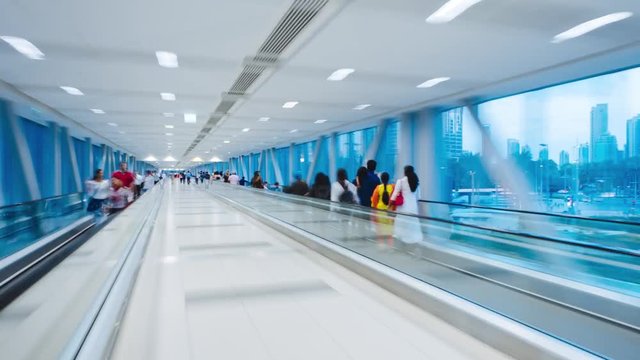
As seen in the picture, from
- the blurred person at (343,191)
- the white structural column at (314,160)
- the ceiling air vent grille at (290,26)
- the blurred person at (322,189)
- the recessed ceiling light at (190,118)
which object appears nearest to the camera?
the ceiling air vent grille at (290,26)

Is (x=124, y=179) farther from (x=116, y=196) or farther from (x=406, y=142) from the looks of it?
(x=406, y=142)

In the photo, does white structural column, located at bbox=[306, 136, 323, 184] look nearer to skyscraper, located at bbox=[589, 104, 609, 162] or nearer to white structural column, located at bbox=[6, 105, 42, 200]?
white structural column, located at bbox=[6, 105, 42, 200]

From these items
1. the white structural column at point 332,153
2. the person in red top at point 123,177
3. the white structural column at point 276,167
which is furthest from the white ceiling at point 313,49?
the white structural column at point 276,167

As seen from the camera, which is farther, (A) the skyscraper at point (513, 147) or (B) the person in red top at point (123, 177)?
(B) the person in red top at point (123, 177)

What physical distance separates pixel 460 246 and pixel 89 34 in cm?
659

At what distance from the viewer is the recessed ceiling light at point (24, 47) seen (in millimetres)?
6198

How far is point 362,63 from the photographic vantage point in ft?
24.8

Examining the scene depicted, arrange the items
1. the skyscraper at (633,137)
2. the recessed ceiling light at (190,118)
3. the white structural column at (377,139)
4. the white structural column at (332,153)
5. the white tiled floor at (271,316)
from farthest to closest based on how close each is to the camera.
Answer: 1. the white structural column at (332,153)
2. the white structural column at (377,139)
3. the recessed ceiling light at (190,118)
4. the skyscraper at (633,137)
5. the white tiled floor at (271,316)


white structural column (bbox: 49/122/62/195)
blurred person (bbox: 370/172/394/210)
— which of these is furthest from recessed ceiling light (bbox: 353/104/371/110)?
white structural column (bbox: 49/122/62/195)

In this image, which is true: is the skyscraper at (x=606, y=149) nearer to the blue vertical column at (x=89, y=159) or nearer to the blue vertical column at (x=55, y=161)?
the blue vertical column at (x=55, y=161)

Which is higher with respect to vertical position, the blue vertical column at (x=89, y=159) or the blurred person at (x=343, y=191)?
the blue vertical column at (x=89, y=159)

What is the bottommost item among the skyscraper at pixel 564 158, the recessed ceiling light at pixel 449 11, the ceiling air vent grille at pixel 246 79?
the skyscraper at pixel 564 158

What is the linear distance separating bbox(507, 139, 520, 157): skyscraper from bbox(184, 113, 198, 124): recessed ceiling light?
11.0 m

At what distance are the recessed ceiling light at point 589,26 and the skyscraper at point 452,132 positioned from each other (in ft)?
20.3
